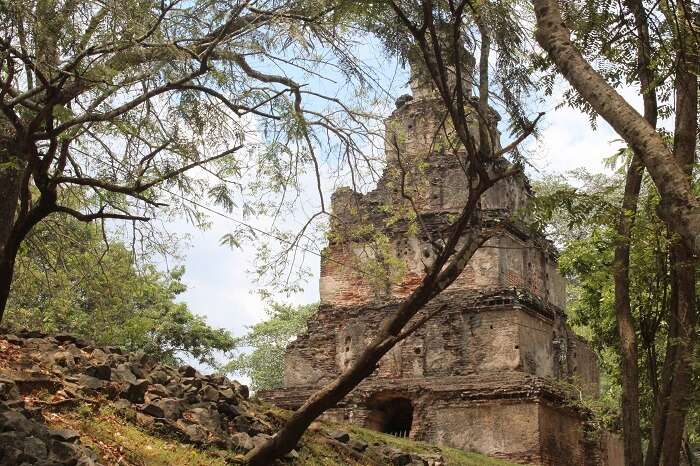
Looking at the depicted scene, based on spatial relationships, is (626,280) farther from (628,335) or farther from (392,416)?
(392,416)

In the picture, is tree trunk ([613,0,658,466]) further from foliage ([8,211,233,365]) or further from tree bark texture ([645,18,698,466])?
foliage ([8,211,233,365])

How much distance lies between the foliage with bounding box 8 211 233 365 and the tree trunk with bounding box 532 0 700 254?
18.7ft

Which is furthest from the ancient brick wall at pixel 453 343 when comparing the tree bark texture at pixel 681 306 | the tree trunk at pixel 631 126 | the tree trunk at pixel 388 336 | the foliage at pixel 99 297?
the tree trunk at pixel 631 126

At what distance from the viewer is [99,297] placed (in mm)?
11836

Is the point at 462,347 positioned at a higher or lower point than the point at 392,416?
higher

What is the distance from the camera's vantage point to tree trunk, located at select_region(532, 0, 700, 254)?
4672 millimetres

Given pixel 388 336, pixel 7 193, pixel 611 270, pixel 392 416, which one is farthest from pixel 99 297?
pixel 392 416

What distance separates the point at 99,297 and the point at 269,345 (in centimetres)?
2199

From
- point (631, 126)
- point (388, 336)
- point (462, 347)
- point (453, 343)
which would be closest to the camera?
point (631, 126)

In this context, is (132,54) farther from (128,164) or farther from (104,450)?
(104,450)

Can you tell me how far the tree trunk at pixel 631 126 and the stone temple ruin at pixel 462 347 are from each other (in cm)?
813

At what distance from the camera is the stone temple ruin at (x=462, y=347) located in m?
16.3

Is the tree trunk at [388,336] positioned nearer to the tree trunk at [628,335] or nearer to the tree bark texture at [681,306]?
the tree trunk at [628,335]

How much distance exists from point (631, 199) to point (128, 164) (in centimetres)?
525
